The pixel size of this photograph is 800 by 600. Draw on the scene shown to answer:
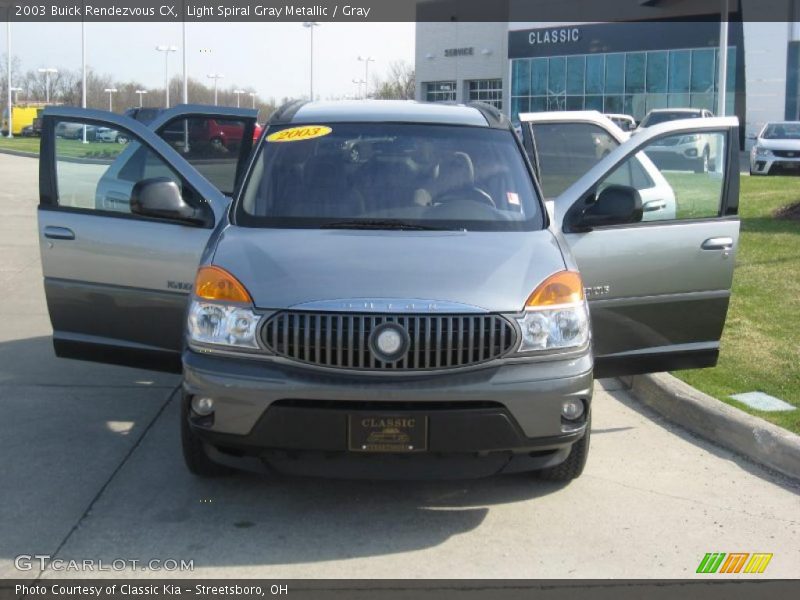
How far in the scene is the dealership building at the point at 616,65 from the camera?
5147 centimetres

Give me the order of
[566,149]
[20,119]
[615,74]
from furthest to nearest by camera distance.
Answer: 1. [20,119]
2. [615,74]
3. [566,149]

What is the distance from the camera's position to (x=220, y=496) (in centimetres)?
532

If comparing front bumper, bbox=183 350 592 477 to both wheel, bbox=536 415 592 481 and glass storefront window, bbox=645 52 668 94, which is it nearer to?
wheel, bbox=536 415 592 481

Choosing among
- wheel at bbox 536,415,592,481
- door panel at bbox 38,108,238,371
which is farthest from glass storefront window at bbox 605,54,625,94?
wheel at bbox 536,415,592,481

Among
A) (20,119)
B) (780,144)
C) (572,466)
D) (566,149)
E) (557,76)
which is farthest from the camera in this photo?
(20,119)

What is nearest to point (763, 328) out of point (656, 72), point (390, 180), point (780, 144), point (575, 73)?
point (390, 180)

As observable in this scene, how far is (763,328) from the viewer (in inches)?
350

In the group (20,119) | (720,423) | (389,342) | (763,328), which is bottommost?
(720,423)

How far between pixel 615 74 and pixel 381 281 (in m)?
55.8

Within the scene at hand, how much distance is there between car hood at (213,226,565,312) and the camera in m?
4.69

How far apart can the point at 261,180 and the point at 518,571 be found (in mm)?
2497

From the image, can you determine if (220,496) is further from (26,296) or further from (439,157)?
(26,296)

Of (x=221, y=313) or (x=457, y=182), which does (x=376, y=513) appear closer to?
(x=221, y=313)

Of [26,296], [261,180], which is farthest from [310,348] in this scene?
[26,296]
